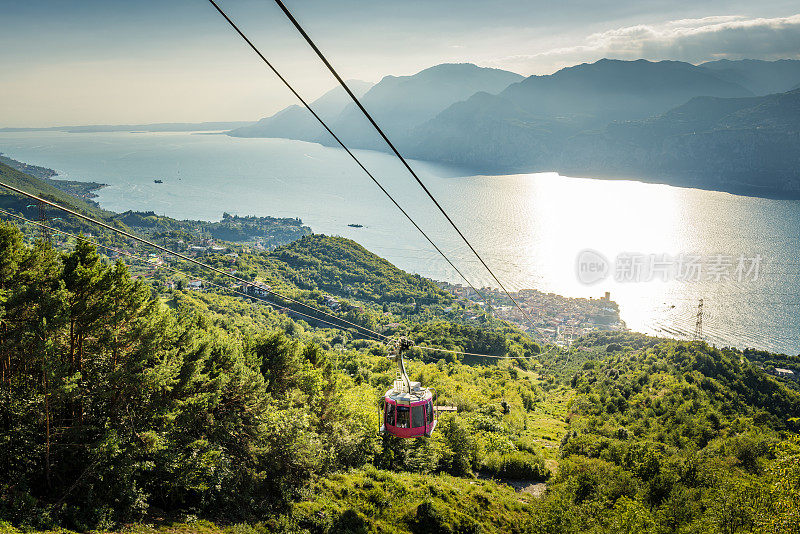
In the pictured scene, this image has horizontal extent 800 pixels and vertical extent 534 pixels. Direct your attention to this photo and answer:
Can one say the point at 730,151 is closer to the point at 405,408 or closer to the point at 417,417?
the point at 417,417

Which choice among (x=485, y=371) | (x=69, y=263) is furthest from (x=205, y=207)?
(x=69, y=263)

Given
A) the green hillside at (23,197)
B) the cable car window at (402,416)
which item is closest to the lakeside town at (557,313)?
the cable car window at (402,416)

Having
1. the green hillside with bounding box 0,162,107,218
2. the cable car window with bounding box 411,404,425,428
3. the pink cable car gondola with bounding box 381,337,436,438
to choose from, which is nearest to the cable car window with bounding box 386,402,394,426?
the pink cable car gondola with bounding box 381,337,436,438

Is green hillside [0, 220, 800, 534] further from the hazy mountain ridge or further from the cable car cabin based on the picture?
the hazy mountain ridge

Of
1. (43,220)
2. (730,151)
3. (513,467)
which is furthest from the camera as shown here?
(730,151)

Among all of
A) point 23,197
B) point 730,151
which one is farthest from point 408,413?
point 730,151

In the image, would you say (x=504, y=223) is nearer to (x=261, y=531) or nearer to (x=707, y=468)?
(x=707, y=468)

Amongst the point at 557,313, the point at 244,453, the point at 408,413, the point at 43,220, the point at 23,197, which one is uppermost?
the point at 23,197
